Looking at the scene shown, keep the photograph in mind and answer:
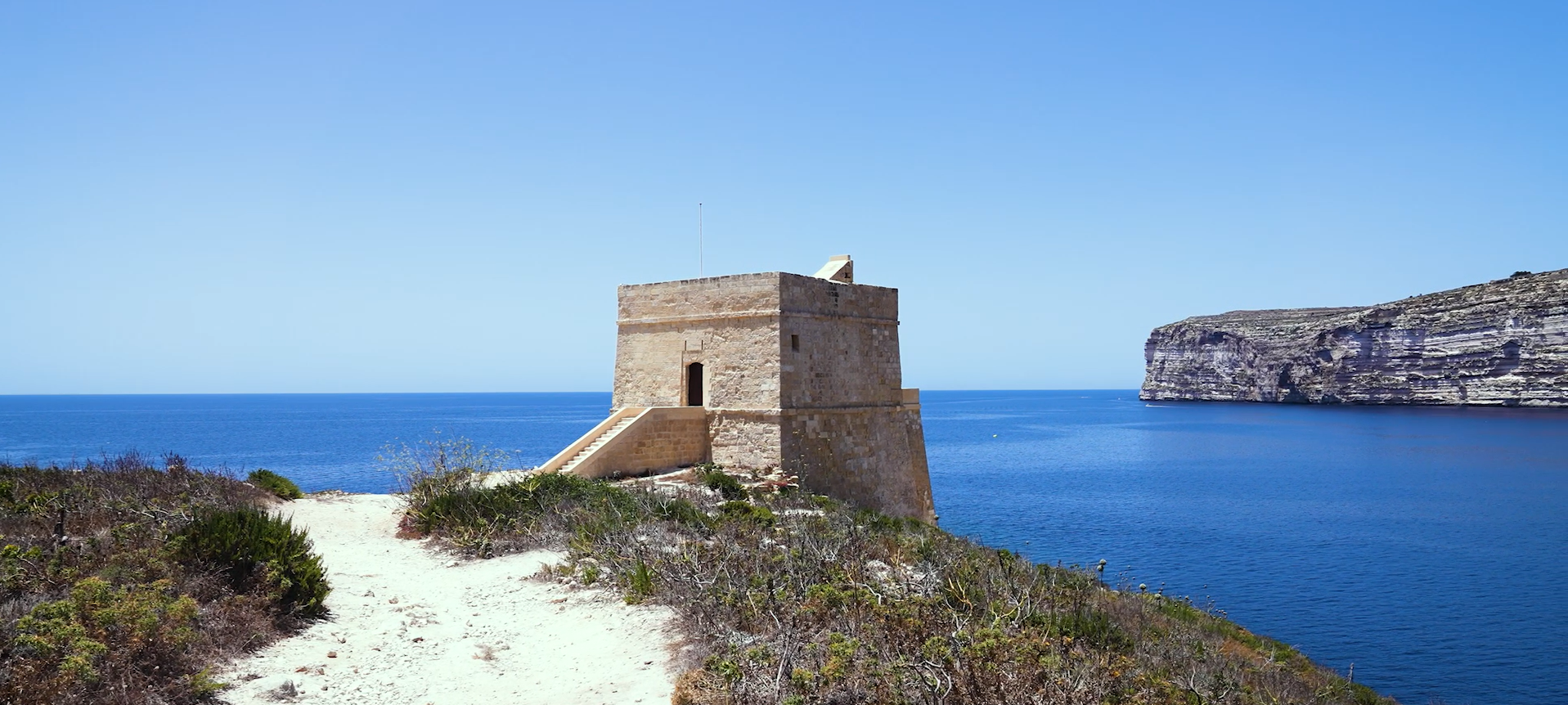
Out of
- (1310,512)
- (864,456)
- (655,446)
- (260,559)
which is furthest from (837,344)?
(1310,512)

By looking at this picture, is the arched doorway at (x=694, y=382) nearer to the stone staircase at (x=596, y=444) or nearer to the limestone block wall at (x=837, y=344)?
the stone staircase at (x=596, y=444)

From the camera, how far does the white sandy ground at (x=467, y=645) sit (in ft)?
24.2

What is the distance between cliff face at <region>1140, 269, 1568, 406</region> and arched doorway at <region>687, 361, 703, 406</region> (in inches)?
3176

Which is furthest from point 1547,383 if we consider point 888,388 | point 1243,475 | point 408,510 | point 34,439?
point 34,439

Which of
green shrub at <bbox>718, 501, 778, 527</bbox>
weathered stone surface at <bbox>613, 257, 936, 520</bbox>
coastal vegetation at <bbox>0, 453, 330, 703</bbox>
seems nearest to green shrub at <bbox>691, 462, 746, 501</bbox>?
weathered stone surface at <bbox>613, 257, 936, 520</bbox>

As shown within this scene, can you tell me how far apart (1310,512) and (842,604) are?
32.6 metres

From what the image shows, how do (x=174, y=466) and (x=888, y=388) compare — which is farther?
(x=888, y=388)

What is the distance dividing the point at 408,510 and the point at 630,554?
5715 millimetres

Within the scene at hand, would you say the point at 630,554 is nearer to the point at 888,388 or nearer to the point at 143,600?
the point at 143,600

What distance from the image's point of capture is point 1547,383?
7806cm

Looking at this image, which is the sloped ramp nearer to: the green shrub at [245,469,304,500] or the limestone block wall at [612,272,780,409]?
the limestone block wall at [612,272,780,409]

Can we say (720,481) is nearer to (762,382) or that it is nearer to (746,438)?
(746,438)

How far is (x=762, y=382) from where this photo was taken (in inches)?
736

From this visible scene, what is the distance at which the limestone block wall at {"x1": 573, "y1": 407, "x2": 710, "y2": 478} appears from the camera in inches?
699
